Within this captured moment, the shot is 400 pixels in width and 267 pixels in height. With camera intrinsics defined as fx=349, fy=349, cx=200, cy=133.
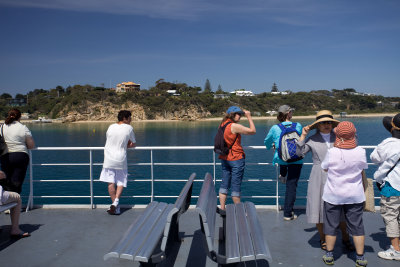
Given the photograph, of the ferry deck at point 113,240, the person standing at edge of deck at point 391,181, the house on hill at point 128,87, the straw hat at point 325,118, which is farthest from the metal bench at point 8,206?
the house on hill at point 128,87

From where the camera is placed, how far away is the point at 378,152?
3166 millimetres

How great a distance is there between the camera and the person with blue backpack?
12.9ft

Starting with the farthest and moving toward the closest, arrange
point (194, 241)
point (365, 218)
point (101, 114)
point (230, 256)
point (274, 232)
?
point (101, 114), point (365, 218), point (274, 232), point (194, 241), point (230, 256)

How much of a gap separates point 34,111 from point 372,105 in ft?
392

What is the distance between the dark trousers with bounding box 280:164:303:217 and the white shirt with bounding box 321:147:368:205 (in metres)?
1.11

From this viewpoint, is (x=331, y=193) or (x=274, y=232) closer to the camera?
(x=331, y=193)

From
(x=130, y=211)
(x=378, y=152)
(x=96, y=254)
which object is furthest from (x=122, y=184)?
(x=378, y=152)

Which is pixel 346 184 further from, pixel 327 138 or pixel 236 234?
pixel 236 234

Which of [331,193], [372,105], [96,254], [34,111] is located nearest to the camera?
[331,193]

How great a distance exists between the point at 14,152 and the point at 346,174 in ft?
12.1

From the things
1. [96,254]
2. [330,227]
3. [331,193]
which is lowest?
[96,254]

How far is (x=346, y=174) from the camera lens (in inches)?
115

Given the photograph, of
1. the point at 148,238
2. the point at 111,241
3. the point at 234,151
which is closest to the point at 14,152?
the point at 111,241

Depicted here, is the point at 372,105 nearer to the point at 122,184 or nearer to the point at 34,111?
the point at 34,111
